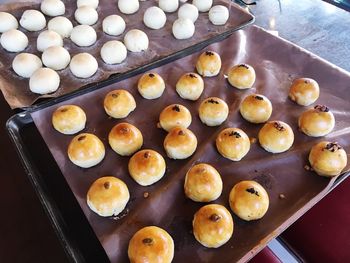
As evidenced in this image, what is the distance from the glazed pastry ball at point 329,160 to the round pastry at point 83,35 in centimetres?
109

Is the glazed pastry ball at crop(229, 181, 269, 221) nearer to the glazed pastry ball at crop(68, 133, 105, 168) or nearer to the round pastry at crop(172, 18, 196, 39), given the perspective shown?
the glazed pastry ball at crop(68, 133, 105, 168)

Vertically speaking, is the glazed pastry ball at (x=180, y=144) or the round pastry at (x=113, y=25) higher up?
the round pastry at (x=113, y=25)

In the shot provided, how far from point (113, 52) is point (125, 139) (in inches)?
21.1

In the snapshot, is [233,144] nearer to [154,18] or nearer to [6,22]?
[154,18]

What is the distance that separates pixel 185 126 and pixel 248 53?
54 centimetres

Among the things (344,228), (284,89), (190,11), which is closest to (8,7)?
(190,11)

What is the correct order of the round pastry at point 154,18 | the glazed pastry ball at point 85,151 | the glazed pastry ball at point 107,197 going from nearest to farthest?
the glazed pastry ball at point 107,197
the glazed pastry ball at point 85,151
the round pastry at point 154,18

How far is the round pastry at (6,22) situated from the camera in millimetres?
1498

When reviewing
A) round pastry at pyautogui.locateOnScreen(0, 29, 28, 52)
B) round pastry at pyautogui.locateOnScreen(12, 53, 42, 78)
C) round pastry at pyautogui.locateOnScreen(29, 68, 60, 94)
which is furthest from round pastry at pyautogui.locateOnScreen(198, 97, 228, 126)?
round pastry at pyautogui.locateOnScreen(0, 29, 28, 52)

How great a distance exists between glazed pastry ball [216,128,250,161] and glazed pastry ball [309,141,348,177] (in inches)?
8.3

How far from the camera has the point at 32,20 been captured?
1.51 meters

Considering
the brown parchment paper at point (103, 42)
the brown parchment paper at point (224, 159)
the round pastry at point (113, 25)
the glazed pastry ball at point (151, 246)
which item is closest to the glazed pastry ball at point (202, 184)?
the brown parchment paper at point (224, 159)

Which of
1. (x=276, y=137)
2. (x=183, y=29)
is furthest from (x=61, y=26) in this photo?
(x=276, y=137)

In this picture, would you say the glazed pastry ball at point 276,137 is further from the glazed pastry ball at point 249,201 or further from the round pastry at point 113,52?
the round pastry at point 113,52
